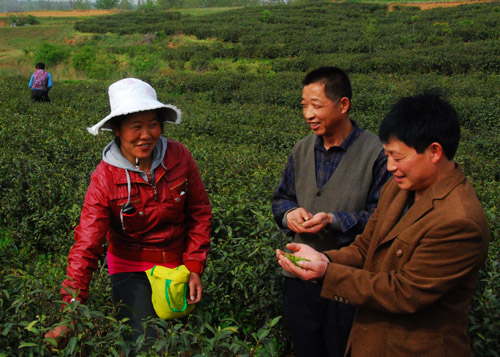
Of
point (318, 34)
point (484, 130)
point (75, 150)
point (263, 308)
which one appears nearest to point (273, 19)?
point (318, 34)

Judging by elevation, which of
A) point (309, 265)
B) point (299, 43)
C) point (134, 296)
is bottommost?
point (134, 296)

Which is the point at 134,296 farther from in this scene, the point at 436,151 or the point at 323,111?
the point at 436,151

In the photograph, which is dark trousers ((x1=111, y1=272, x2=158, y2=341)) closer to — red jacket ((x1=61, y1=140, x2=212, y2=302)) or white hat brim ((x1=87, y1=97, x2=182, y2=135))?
red jacket ((x1=61, y1=140, x2=212, y2=302))

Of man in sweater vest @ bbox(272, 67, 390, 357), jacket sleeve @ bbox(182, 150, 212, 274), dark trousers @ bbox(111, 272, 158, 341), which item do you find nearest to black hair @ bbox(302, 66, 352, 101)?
man in sweater vest @ bbox(272, 67, 390, 357)

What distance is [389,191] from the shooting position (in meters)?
1.87

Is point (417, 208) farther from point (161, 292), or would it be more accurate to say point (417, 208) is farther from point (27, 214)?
point (27, 214)

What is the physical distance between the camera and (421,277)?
1541mm

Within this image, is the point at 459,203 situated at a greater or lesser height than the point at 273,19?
lesser

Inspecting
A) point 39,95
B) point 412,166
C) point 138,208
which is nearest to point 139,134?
point 138,208

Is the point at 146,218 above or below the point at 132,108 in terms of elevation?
below

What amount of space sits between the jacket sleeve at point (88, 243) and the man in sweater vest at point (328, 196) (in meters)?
0.93

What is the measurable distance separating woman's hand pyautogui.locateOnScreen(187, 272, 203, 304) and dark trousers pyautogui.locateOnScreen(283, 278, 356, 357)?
0.48m

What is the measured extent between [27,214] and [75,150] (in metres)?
1.58

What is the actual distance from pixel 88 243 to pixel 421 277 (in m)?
1.47
